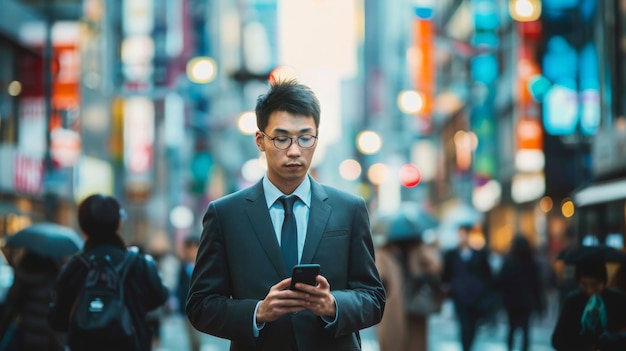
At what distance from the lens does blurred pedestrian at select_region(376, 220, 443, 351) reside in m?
12.4

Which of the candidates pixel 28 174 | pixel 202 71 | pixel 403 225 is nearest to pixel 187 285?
pixel 403 225

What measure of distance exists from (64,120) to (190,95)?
12.7 meters

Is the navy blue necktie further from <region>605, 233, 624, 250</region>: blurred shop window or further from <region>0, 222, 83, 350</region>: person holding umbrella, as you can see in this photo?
<region>605, 233, 624, 250</region>: blurred shop window

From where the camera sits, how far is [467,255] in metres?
15.5

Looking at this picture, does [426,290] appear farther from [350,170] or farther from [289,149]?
[350,170]

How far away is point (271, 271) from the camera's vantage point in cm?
448

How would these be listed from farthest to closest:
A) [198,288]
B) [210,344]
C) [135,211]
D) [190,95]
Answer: [135,211] < [190,95] < [210,344] < [198,288]

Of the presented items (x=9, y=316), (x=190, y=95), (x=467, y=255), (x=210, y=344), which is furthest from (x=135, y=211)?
(x=9, y=316)

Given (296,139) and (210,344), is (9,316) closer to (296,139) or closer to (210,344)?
(296,139)

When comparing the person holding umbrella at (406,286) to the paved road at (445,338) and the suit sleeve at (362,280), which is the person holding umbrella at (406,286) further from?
Answer: the suit sleeve at (362,280)

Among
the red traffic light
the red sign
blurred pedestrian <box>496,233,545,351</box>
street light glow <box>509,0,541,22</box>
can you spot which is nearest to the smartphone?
blurred pedestrian <box>496,233,545,351</box>

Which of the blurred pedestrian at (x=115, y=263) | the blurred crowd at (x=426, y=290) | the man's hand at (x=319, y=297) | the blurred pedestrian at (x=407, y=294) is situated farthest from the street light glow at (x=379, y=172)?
the man's hand at (x=319, y=297)

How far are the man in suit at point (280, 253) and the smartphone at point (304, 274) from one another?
0.20m

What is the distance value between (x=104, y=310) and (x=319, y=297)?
2985 millimetres
